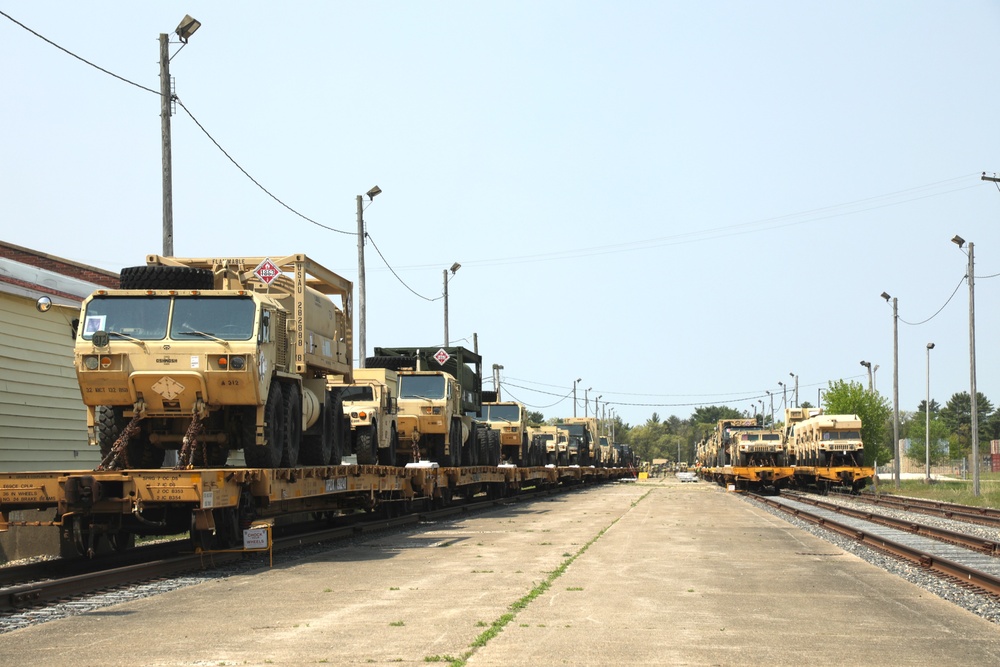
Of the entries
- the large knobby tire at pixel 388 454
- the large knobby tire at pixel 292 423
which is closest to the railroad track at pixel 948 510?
the large knobby tire at pixel 388 454

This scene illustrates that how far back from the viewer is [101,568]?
13109 millimetres

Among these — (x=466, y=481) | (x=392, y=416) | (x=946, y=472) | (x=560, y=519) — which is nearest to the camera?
(x=392, y=416)

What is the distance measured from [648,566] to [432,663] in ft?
21.5

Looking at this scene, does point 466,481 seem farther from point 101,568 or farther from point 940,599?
point 940,599

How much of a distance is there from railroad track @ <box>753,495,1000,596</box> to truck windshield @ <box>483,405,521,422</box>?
35.5 ft

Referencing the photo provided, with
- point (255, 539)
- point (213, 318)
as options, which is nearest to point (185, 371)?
point (213, 318)

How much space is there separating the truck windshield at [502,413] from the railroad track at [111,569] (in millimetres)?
17110

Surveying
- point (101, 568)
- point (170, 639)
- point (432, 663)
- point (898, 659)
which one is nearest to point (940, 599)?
point (898, 659)

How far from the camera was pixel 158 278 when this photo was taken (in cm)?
1445

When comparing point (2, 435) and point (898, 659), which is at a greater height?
point (2, 435)

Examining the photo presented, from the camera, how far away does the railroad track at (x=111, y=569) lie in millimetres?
10062

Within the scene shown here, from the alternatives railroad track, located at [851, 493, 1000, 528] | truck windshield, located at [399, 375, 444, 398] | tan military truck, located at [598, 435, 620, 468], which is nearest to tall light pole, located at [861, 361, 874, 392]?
tan military truck, located at [598, 435, 620, 468]

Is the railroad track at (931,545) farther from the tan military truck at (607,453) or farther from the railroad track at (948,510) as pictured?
the tan military truck at (607,453)

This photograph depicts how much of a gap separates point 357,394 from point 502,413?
16802 mm
